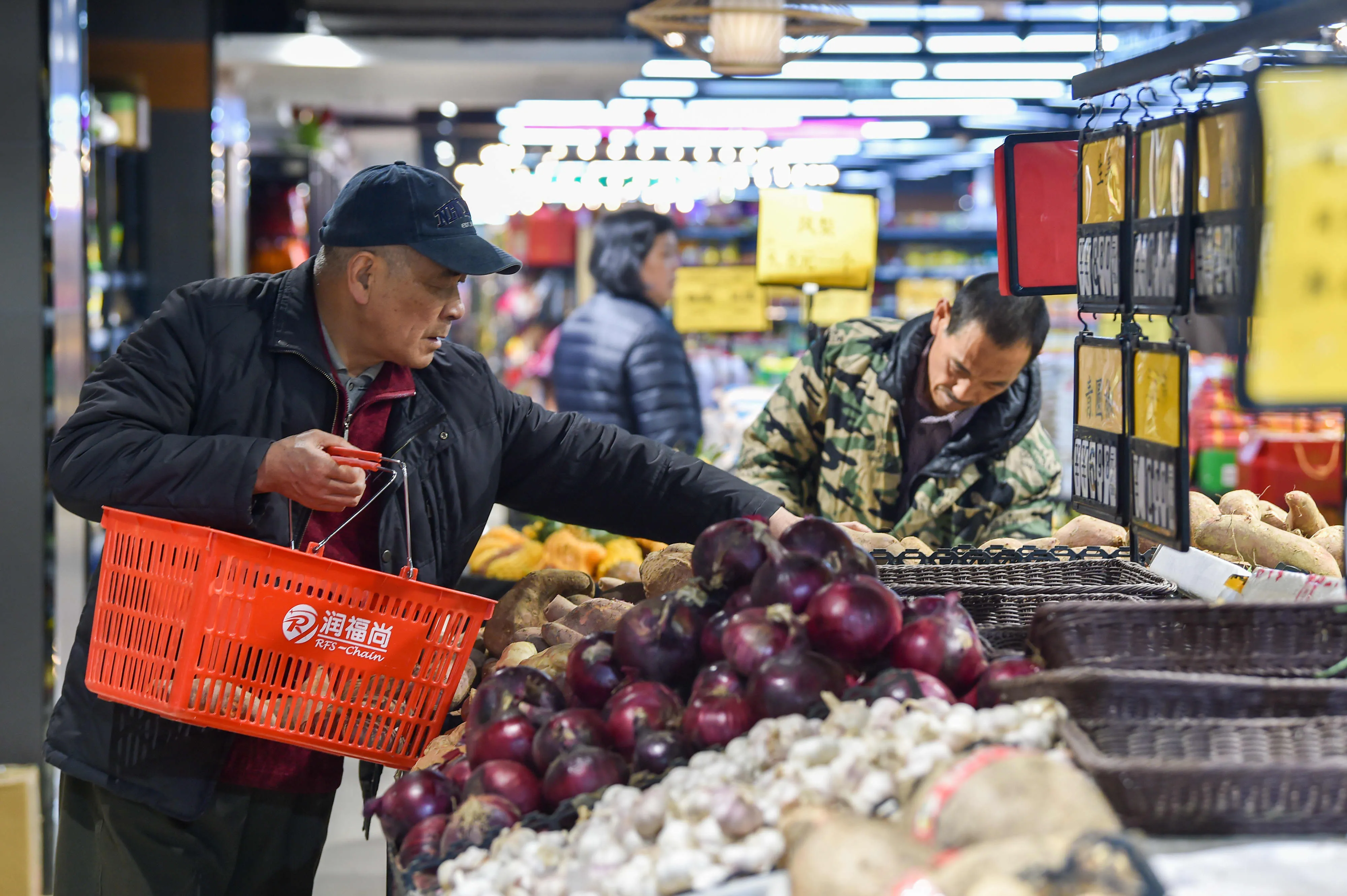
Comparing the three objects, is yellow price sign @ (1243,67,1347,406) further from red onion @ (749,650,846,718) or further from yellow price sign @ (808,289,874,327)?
yellow price sign @ (808,289,874,327)

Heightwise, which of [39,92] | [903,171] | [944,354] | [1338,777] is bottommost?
[1338,777]

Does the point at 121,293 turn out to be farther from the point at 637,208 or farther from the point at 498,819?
the point at 498,819

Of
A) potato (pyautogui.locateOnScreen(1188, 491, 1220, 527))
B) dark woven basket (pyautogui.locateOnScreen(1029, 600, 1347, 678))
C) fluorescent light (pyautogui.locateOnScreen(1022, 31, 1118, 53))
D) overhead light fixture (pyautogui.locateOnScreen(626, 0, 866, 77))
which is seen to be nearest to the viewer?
dark woven basket (pyautogui.locateOnScreen(1029, 600, 1347, 678))

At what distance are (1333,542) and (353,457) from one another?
199cm

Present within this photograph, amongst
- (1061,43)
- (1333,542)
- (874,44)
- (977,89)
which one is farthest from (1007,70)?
(1333,542)

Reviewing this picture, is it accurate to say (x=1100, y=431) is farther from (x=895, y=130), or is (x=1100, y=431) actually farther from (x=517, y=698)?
(x=895, y=130)

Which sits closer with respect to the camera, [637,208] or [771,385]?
[637,208]

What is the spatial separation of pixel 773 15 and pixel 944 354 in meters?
1.18

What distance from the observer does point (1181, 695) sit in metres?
1.31

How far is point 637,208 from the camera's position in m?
5.28

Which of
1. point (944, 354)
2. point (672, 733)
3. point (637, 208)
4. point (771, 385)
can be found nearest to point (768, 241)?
point (637, 208)

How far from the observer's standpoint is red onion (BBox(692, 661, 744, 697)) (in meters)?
1.47

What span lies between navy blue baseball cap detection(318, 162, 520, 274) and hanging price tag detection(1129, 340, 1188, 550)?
1118 mm

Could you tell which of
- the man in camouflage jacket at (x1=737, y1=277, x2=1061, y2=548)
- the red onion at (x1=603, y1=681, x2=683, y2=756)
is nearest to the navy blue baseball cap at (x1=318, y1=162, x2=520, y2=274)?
the red onion at (x1=603, y1=681, x2=683, y2=756)
